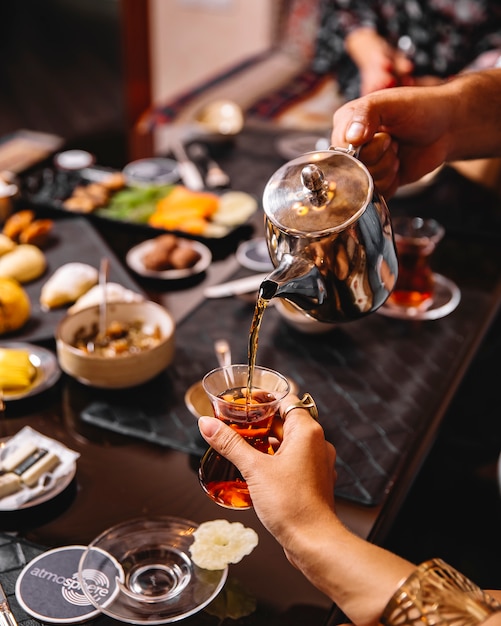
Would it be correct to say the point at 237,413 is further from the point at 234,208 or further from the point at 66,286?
the point at 234,208

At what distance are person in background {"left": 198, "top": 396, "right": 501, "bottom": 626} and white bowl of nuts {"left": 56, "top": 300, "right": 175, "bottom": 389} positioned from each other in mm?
495

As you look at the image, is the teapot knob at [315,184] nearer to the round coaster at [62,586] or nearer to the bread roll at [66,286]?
the round coaster at [62,586]

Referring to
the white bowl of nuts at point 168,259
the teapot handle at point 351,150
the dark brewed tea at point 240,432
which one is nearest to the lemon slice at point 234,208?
the white bowl of nuts at point 168,259

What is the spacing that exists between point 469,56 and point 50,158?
2.01 metres

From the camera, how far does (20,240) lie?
6.44 ft

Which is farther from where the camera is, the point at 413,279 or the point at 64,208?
the point at 64,208

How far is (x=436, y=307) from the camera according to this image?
1753mm

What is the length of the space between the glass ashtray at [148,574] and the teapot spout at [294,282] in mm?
374

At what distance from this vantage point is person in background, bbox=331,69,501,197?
3.95 feet

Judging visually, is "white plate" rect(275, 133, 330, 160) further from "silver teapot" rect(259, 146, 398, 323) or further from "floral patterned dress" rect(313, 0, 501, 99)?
"silver teapot" rect(259, 146, 398, 323)

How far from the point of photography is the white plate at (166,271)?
1.85 m

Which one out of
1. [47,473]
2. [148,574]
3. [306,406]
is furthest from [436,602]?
[47,473]

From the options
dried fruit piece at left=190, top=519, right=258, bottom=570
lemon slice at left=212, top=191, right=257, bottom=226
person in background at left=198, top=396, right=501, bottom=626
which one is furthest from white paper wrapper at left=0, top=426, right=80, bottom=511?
lemon slice at left=212, top=191, right=257, bottom=226

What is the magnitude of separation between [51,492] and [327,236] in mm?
578
